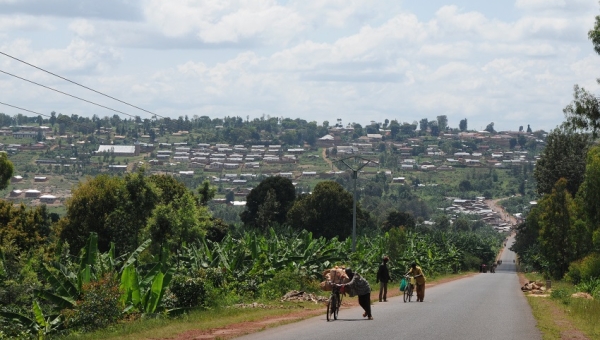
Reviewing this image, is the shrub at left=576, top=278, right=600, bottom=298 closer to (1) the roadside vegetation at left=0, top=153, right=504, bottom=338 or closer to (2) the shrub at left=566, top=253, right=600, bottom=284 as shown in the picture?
(2) the shrub at left=566, top=253, right=600, bottom=284

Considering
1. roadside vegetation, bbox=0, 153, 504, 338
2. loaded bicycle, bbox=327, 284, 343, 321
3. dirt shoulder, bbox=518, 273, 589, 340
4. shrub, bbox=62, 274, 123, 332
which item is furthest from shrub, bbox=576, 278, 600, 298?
shrub, bbox=62, 274, 123, 332

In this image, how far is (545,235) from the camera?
222 feet

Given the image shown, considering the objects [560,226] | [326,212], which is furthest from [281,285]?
[326,212]

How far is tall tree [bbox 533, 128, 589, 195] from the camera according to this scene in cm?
8388

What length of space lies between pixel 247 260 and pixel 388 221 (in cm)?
9165

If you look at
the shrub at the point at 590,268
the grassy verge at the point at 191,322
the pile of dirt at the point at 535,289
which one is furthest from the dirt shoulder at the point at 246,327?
the shrub at the point at 590,268

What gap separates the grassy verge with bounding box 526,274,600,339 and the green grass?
8.22m

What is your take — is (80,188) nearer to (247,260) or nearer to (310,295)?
(247,260)

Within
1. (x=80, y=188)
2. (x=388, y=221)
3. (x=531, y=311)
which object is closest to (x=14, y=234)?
(x=80, y=188)

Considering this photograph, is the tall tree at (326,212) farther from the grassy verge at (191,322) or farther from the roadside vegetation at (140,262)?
the grassy verge at (191,322)

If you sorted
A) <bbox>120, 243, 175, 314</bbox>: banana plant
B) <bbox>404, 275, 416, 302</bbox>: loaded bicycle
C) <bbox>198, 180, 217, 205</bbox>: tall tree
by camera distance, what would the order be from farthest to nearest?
<bbox>198, 180, 217, 205</bbox>: tall tree → <bbox>404, 275, 416, 302</bbox>: loaded bicycle → <bbox>120, 243, 175, 314</bbox>: banana plant

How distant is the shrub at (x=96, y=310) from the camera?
→ 81.4 ft

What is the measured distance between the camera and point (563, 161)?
8519 centimetres

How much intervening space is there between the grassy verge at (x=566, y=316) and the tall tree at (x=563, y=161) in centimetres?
4353
